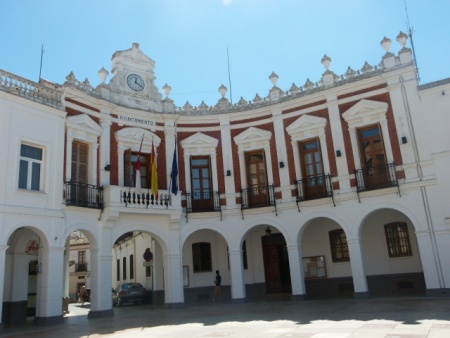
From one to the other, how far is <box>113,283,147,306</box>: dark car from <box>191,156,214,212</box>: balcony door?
23.8 feet

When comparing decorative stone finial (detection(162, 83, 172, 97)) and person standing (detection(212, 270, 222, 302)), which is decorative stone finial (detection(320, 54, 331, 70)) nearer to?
decorative stone finial (detection(162, 83, 172, 97))

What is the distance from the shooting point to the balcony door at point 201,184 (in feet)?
66.9

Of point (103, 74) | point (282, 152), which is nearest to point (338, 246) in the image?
point (282, 152)

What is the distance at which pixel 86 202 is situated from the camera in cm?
1703

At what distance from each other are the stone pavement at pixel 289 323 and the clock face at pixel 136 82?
10.5 m

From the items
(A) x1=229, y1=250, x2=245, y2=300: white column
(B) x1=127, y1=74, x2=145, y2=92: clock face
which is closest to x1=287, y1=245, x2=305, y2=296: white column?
(A) x1=229, y1=250, x2=245, y2=300: white column

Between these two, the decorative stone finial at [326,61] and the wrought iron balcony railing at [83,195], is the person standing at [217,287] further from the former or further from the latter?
the decorative stone finial at [326,61]

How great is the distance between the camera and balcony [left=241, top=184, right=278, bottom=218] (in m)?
19.8

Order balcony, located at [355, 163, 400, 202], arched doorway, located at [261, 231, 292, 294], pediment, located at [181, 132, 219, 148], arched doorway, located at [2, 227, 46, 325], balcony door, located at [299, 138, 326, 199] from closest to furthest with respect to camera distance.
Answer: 1. arched doorway, located at [2, 227, 46, 325]
2. balcony, located at [355, 163, 400, 202]
3. balcony door, located at [299, 138, 326, 199]
4. pediment, located at [181, 132, 219, 148]
5. arched doorway, located at [261, 231, 292, 294]

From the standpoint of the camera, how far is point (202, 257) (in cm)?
2231

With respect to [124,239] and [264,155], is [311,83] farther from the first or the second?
[124,239]

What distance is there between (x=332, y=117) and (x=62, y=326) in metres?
13.7

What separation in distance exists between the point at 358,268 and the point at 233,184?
22.2ft

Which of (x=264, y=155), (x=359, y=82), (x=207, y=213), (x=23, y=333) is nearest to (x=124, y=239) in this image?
(x=207, y=213)
